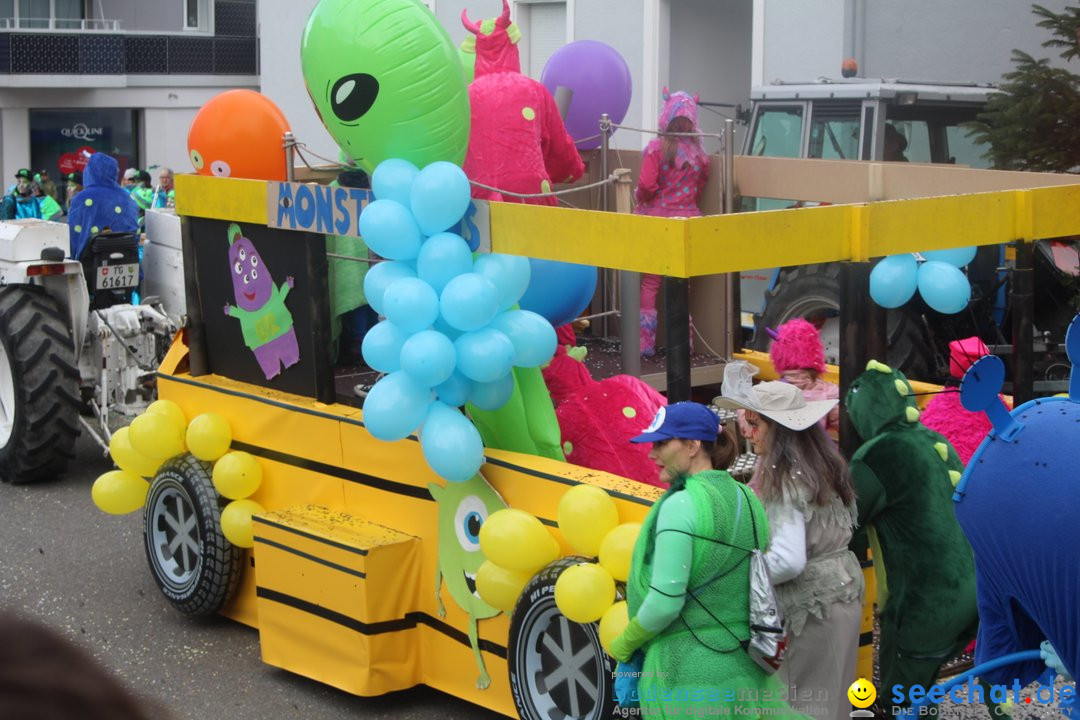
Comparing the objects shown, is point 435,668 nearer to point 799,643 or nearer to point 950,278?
point 799,643

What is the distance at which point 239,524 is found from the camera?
19.1 feet

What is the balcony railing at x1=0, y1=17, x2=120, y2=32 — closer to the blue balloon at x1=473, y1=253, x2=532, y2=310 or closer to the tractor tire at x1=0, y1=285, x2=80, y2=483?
the tractor tire at x1=0, y1=285, x2=80, y2=483

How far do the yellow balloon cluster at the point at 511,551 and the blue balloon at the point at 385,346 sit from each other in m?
0.62

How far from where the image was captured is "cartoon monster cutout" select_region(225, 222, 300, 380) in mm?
5840

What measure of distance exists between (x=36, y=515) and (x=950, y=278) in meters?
5.51

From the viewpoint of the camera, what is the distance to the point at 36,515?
8016 millimetres

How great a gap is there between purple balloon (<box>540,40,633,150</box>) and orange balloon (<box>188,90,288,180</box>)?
1413mm

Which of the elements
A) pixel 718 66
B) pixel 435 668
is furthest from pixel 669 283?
pixel 718 66

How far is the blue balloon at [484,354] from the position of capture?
4578mm

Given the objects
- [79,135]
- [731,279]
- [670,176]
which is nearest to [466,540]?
[731,279]

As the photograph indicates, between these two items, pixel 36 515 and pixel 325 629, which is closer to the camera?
pixel 325 629

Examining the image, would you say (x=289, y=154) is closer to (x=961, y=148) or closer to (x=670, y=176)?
(x=670, y=176)

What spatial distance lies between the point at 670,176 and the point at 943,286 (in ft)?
7.95

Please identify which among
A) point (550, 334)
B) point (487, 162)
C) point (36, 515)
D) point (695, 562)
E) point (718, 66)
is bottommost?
point (36, 515)
